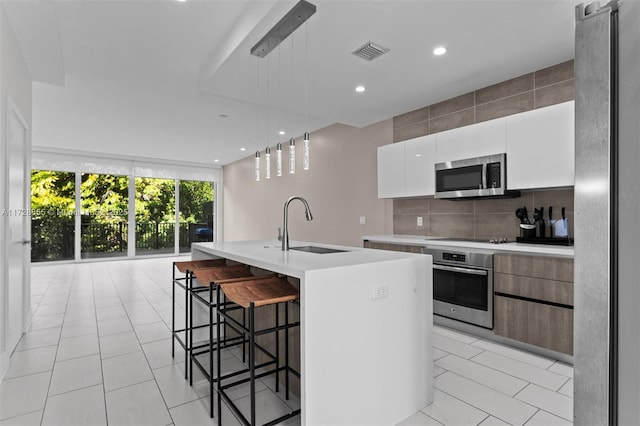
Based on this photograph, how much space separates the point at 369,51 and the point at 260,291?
209 centimetres

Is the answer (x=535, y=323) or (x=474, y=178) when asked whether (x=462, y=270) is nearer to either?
(x=535, y=323)

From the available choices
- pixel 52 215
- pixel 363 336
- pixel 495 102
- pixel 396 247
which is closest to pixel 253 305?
pixel 363 336

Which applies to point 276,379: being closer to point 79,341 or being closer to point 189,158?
point 79,341

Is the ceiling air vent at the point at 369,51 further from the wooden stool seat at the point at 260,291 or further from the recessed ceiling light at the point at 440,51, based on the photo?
the wooden stool seat at the point at 260,291

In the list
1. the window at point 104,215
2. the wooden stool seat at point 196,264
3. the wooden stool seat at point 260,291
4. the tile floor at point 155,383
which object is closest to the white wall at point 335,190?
the tile floor at point 155,383

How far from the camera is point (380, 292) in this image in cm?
178

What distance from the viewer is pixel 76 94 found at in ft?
14.0

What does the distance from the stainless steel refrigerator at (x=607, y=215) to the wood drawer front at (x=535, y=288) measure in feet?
7.57

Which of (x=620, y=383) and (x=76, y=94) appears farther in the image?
(x=76, y=94)

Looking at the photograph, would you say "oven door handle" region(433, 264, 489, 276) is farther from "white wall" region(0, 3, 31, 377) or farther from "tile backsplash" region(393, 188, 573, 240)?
"white wall" region(0, 3, 31, 377)

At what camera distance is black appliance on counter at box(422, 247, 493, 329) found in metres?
3.04

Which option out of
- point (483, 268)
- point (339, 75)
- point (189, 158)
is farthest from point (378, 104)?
point (189, 158)

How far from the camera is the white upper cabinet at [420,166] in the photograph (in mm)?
3834

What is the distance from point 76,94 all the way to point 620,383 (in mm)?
5423
